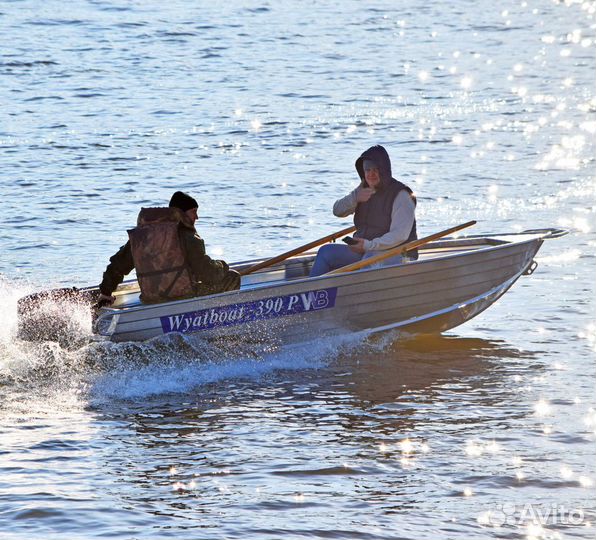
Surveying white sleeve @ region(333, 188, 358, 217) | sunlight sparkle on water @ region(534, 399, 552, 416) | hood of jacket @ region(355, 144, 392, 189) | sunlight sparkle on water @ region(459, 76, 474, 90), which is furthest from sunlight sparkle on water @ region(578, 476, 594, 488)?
sunlight sparkle on water @ region(459, 76, 474, 90)

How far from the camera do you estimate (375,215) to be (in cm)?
1128

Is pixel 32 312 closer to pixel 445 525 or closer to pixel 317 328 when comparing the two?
pixel 317 328

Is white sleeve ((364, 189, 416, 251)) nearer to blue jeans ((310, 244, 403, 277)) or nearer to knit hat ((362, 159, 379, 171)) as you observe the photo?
blue jeans ((310, 244, 403, 277))

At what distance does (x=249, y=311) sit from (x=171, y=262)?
78 cm

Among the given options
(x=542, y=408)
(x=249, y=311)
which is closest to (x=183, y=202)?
(x=249, y=311)

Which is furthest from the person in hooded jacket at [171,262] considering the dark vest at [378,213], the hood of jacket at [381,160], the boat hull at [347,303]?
the hood of jacket at [381,160]

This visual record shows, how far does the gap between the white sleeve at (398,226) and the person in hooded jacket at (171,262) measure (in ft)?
4.44

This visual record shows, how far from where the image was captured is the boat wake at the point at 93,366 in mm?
9961

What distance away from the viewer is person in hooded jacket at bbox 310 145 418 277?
36.4 feet

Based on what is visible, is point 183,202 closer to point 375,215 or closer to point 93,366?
point 93,366

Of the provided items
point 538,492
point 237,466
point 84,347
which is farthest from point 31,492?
point 538,492

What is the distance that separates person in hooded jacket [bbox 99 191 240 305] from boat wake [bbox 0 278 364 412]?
0.36 m

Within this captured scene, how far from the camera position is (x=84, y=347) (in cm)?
1002

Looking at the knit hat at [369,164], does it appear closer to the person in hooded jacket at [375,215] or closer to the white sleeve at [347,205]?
the person in hooded jacket at [375,215]
